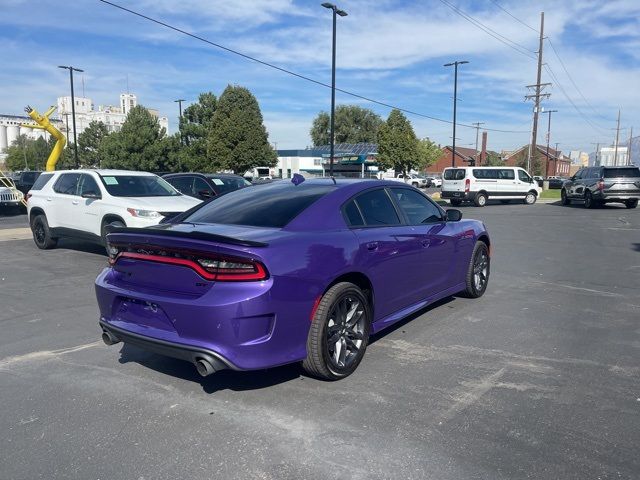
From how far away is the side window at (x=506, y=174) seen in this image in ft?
84.4

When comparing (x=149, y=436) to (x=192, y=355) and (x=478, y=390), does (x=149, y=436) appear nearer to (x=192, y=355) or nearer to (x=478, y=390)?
(x=192, y=355)

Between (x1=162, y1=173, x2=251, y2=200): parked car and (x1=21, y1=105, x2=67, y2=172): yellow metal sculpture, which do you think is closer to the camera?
(x1=162, y1=173, x2=251, y2=200): parked car

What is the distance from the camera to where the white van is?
2502cm

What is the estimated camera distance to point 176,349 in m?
3.41

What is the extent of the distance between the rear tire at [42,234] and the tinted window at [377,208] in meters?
8.21

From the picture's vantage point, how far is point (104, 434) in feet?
10.5

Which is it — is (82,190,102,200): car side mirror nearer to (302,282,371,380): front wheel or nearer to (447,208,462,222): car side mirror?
(447,208,462,222): car side mirror

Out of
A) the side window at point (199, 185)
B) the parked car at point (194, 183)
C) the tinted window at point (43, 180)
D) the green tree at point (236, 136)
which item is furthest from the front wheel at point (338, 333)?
the green tree at point (236, 136)

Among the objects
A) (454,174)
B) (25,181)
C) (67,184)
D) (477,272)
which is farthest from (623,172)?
(25,181)

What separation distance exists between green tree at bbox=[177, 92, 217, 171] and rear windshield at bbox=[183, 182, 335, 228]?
48446 millimetres

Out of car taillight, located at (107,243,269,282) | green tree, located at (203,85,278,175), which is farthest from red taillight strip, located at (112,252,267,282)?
green tree, located at (203,85,278,175)

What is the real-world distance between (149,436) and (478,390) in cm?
232

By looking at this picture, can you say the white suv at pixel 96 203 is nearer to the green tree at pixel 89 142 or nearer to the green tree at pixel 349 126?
the green tree at pixel 89 142

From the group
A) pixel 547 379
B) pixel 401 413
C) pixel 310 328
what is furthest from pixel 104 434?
pixel 547 379
